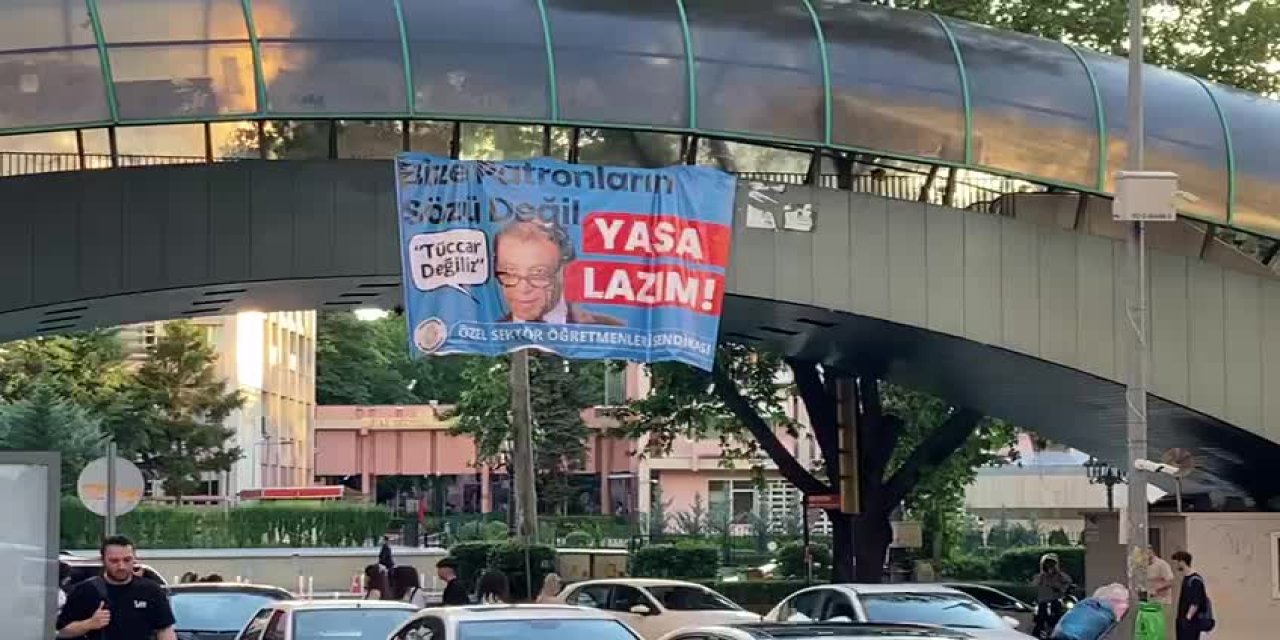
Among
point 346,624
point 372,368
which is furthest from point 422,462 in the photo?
point 346,624

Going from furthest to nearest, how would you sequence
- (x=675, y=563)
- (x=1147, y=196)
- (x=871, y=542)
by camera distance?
(x=675, y=563) → (x=871, y=542) → (x=1147, y=196)

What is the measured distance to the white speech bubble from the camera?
21.8 m

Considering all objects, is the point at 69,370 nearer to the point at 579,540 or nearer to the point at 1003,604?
the point at 579,540

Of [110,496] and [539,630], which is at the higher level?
[110,496]

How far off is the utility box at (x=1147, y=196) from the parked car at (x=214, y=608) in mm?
9401

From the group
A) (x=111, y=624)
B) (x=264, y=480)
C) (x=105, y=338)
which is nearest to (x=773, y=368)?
(x=111, y=624)

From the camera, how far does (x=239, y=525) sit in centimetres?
5994

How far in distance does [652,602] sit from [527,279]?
4766 millimetres

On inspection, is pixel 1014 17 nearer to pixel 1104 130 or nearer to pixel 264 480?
pixel 1104 130

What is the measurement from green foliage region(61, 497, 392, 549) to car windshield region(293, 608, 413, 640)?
40.7 metres

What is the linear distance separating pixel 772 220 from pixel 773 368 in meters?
12.2

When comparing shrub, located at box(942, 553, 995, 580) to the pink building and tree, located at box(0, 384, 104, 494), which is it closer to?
tree, located at box(0, 384, 104, 494)

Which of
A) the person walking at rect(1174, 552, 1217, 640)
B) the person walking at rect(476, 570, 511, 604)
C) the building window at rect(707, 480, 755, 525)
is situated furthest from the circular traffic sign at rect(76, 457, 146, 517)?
the building window at rect(707, 480, 755, 525)

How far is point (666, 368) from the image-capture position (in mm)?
34031
